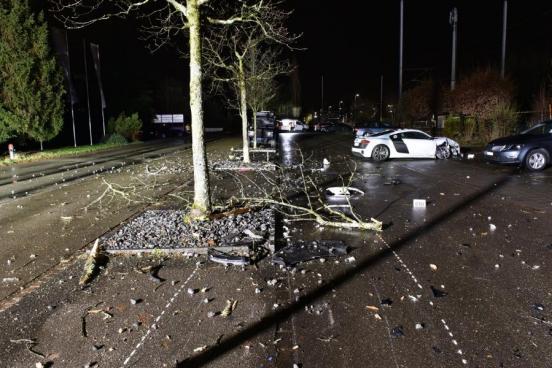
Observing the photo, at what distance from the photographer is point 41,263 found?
20.4ft

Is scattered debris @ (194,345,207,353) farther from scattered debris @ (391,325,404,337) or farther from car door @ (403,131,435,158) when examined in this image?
car door @ (403,131,435,158)

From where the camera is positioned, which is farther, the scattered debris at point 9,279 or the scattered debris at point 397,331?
the scattered debris at point 9,279

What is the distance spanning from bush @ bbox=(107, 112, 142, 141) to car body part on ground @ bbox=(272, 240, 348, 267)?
1338 inches

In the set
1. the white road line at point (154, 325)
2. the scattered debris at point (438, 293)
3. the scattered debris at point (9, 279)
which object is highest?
the scattered debris at point (9, 279)

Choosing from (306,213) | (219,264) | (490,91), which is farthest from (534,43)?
(219,264)

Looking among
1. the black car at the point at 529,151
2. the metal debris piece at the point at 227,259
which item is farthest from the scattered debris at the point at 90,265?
the black car at the point at 529,151

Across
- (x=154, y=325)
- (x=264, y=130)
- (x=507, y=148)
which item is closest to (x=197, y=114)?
(x=154, y=325)

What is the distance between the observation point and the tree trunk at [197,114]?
7.45 meters

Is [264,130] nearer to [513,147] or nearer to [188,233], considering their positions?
[513,147]

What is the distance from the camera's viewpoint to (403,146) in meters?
19.2

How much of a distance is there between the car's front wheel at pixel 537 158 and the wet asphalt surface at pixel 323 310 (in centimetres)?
809

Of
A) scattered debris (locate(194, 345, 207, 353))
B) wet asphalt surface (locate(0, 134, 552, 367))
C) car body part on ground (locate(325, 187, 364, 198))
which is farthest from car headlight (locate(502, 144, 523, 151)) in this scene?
scattered debris (locate(194, 345, 207, 353))

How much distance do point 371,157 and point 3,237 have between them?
47.8 ft

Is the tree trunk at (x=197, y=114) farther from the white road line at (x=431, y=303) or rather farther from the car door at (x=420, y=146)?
the car door at (x=420, y=146)
